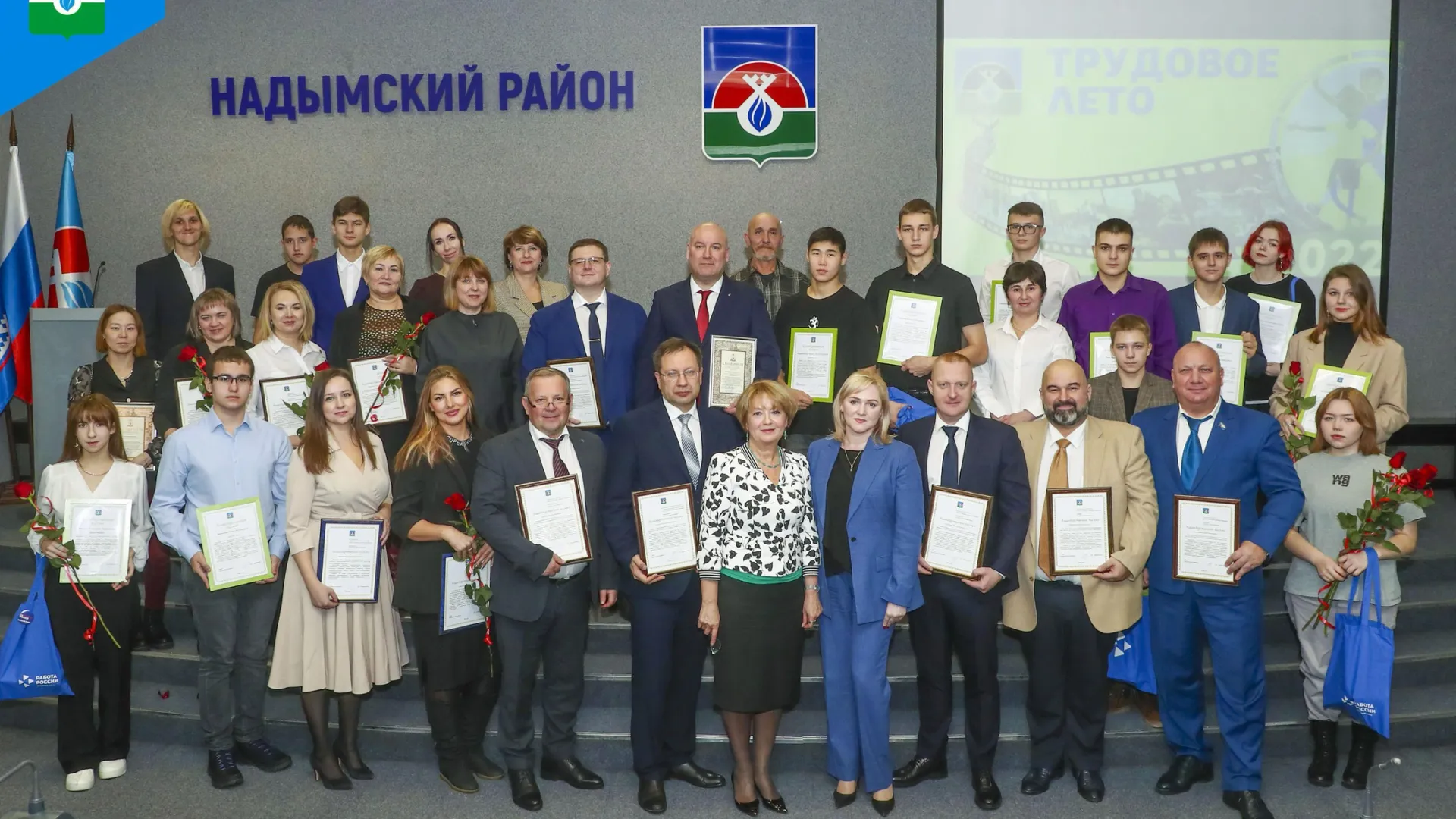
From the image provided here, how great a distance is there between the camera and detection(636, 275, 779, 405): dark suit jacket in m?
5.01

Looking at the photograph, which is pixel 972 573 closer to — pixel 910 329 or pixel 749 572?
pixel 749 572

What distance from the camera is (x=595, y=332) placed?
519 cm

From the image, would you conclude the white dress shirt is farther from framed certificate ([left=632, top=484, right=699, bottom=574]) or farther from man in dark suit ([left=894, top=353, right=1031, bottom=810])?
framed certificate ([left=632, top=484, right=699, bottom=574])

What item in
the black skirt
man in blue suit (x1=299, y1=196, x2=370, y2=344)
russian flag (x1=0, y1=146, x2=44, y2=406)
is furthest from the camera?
russian flag (x1=0, y1=146, x2=44, y2=406)

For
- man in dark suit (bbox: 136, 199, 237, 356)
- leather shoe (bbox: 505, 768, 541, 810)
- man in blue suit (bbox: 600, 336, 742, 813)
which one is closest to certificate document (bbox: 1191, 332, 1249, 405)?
man in blue suit (bbox: 600, 336, 742, 813)

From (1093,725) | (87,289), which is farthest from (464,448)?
(87,289)

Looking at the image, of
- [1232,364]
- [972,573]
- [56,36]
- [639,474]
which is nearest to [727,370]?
[639,474]

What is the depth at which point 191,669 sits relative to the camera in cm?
527

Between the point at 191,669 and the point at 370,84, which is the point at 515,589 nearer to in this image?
the point at 191,669

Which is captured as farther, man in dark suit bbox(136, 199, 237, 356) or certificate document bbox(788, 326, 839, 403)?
man in dark suit bbox(136, 199, 237, 356)

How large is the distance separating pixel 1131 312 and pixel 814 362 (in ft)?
5.22

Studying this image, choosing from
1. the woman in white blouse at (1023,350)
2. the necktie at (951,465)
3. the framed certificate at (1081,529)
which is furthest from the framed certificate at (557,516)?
the woman in white blouse at (1023,350)

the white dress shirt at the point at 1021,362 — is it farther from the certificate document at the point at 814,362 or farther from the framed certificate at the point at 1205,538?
the framed certificate at the point at 1205,538

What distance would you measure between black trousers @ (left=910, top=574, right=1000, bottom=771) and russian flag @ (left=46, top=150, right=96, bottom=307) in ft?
19.3
